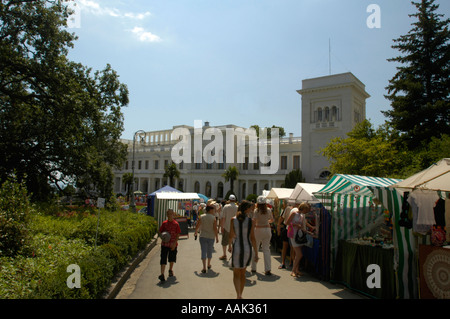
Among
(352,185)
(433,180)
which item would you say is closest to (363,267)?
(352,185)

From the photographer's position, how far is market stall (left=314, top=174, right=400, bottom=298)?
21.8 feet

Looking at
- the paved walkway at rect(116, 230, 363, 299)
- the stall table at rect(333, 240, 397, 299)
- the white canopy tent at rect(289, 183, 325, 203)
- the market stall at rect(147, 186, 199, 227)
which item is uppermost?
the white canopy tent at rect(289, 183, 325, 203)

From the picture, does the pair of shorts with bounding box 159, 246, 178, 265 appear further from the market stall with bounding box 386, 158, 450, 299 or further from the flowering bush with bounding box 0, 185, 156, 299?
the market stall with bounding box 386, 158, 450, 299

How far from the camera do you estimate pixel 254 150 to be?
153ft

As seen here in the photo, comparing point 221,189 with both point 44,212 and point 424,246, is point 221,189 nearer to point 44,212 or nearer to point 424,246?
point 44,212

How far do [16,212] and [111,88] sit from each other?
11555 mm

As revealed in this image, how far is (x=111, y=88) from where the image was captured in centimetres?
1688

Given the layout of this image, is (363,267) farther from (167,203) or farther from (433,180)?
(167,203)

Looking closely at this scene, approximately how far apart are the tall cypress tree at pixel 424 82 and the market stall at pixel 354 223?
1586cm

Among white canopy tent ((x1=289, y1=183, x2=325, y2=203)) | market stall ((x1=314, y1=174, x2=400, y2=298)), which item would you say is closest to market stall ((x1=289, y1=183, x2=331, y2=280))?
market stall ((x1=314, y1=174, x2=400, y2=298))

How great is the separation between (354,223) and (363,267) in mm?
1440

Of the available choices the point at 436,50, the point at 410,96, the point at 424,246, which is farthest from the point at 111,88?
the point at 436,50

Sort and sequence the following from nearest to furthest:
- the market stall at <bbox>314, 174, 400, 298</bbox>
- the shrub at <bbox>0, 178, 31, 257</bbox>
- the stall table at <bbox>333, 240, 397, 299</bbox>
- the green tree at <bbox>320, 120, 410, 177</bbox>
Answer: the stall table at <bbox>333, 240, 397, 299</bbox>, the shrub at <bbox>0, 178, 31, 257</bbox>, the market stall at <bbox>314, 174, 400, 298</bbox>, the green tree at <bbox>320, 120, 410, 177</bbox>

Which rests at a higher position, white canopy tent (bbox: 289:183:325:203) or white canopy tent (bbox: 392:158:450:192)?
white canopy tent (bbox: 392:158:450:192)
